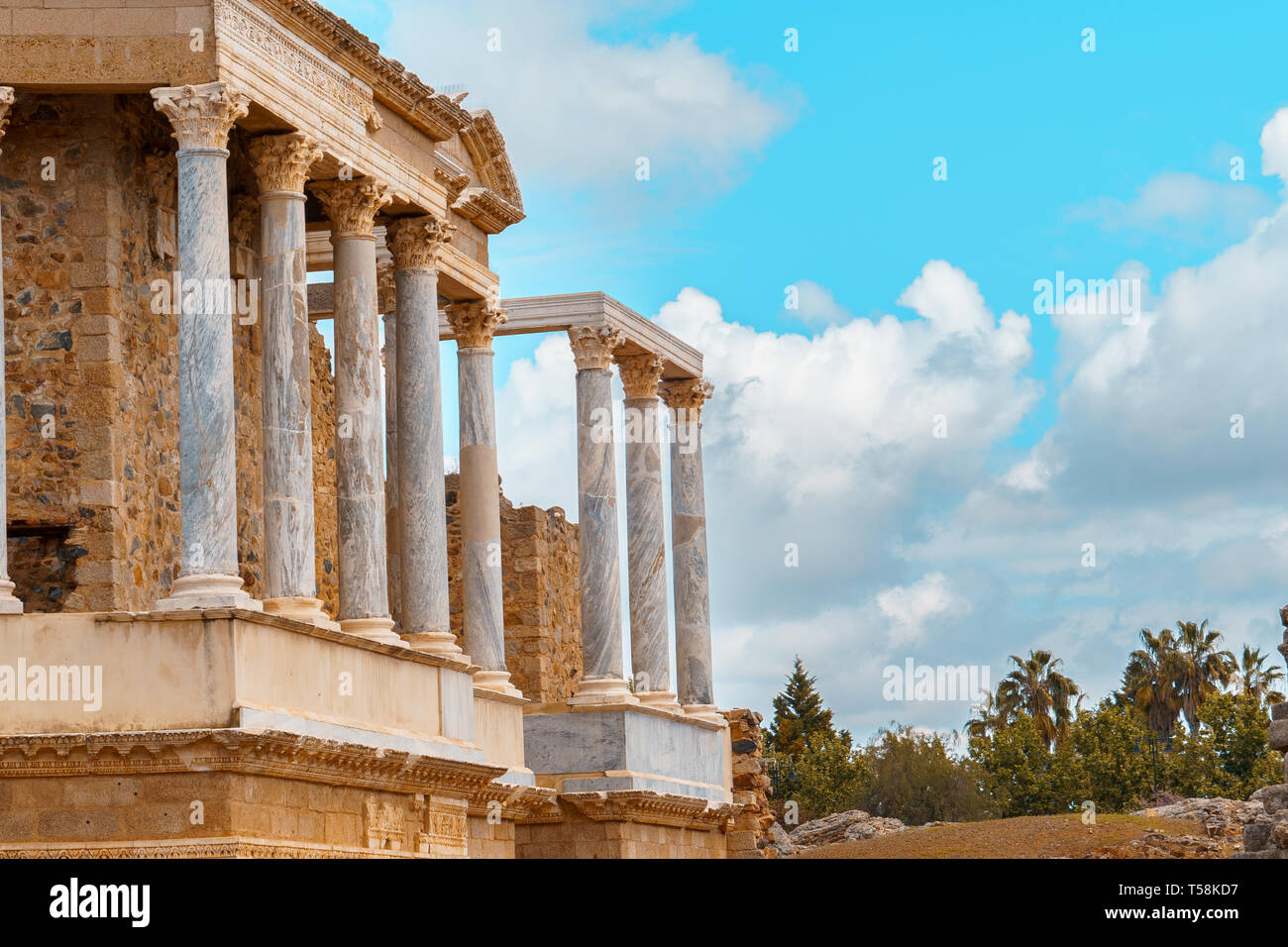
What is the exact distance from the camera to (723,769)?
28234 mm

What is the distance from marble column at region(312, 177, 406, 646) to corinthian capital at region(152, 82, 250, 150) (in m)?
2.63

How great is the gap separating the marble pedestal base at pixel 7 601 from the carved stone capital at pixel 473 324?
29.5 feet

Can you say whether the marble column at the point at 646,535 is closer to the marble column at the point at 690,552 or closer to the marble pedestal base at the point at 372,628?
the marble column at the point at 690,552

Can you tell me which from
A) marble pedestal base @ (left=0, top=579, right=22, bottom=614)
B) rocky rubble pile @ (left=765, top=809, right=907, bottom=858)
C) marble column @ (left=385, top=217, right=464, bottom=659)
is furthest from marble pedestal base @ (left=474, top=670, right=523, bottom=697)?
rocky rubble pile @ (left=765, top=809, right=907, bottom=858)

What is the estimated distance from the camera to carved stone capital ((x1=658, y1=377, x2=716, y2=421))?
2906cm

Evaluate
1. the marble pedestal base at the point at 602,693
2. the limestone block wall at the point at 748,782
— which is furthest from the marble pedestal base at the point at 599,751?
the limestone block wall at the point at 748,782

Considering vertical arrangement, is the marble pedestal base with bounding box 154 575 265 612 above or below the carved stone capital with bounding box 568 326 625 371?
below

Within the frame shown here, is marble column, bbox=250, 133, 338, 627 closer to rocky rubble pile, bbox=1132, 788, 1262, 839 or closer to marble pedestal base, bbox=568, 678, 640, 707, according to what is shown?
marble pedestal base, bbox=568, 678, 640, 707

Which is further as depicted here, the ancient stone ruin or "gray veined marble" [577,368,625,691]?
"gray veined marble" [577,368,625,691]

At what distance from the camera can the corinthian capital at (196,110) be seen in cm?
1634

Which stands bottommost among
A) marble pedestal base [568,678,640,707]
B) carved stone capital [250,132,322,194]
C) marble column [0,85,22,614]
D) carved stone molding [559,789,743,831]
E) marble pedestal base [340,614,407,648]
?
carved stone molding [559,789,743,831]

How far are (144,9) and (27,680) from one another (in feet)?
17.9

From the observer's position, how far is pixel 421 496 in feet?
65.7

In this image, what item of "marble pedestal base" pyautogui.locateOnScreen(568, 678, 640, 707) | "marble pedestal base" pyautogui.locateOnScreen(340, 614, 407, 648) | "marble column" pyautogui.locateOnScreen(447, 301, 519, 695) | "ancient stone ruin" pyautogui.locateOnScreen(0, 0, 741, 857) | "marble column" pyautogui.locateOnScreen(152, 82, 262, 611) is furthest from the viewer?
"marble pedestal base" pyautogui.locateOnScreen(568, 678, 640, 707)
